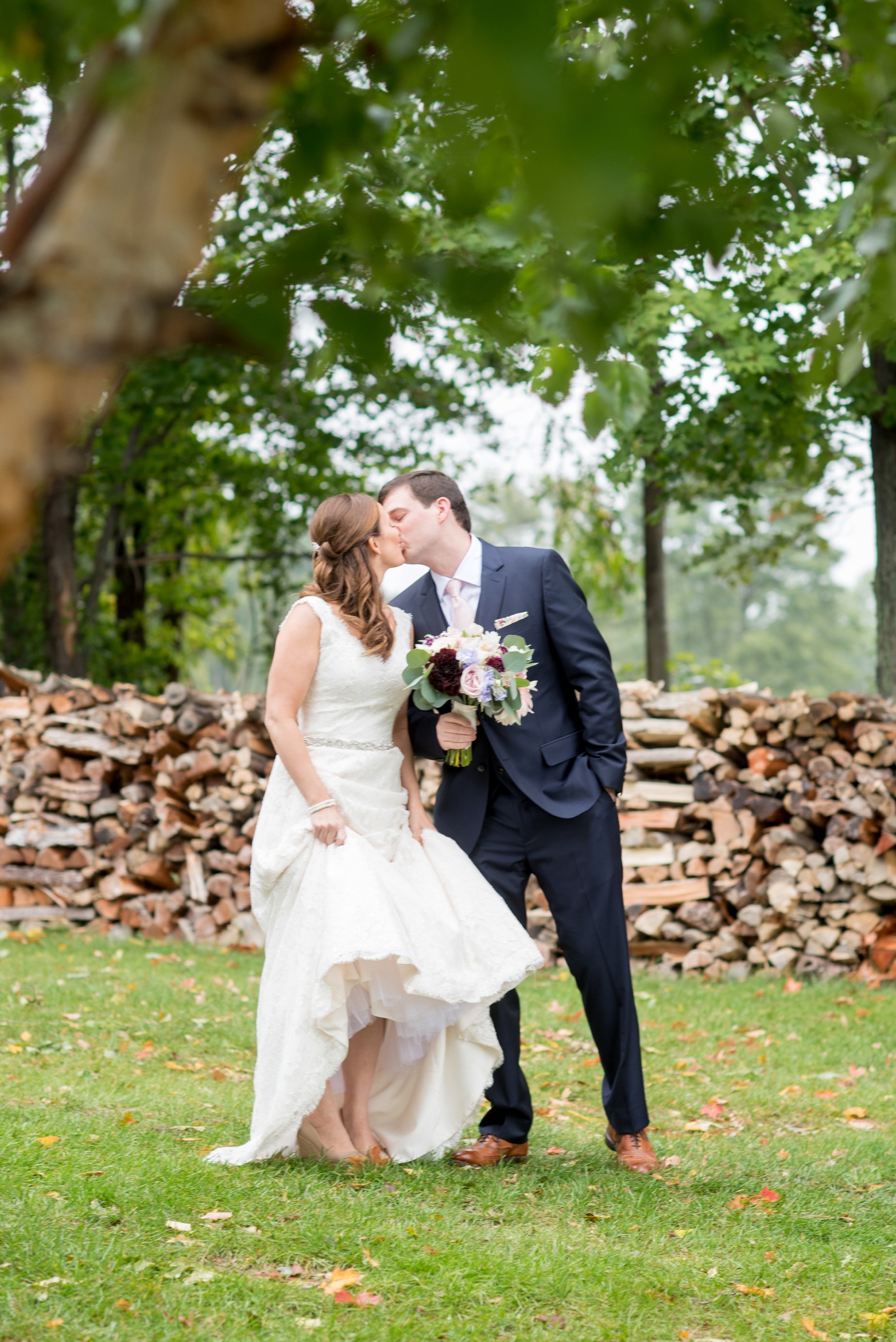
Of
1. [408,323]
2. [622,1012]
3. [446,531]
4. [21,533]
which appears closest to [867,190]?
[408,323]

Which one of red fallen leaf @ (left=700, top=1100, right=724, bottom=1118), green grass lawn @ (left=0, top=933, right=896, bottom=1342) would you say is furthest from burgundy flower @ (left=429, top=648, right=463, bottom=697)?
red fallen leaf @ (left=700, top=1100, right=724, bottom=1118)

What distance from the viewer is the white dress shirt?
4113 millimetres

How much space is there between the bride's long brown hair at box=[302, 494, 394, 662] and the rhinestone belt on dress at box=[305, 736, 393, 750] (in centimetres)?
28

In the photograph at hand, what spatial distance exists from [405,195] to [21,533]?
8.90 m

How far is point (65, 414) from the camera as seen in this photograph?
111cm

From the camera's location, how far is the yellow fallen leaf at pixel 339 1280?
9.11 ft

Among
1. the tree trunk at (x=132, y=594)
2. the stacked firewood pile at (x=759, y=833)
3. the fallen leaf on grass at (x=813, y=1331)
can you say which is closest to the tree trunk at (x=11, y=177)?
the tree trunk at (x=132, y=594)

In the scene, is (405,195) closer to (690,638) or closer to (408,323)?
(408,323)

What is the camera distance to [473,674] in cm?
366

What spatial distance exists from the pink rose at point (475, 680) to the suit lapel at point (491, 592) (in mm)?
360

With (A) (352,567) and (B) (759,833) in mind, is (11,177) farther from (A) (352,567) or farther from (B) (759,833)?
(B) (759,833)

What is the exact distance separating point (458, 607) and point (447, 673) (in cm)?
52

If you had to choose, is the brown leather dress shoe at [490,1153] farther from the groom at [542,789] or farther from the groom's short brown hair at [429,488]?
the groom's short brown hair at [429,488]

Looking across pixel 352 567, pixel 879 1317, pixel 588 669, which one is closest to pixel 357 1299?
pixel 879 1317
